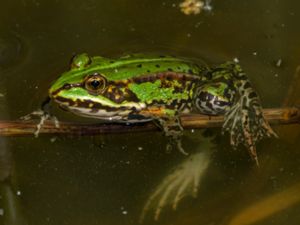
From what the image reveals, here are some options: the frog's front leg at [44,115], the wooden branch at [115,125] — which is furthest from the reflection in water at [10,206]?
the wooden branch at [115,125]

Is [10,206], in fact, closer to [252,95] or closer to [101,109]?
[101,109]

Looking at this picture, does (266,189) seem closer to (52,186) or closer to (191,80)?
(191,80)

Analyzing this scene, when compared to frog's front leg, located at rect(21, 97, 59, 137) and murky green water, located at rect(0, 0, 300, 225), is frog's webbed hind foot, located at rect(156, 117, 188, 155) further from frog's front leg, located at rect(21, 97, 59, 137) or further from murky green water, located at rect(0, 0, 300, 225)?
frog's front leg, located at rect(21, 97, 59, 137)

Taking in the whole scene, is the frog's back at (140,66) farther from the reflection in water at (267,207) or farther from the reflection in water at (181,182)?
the reflection in water at (267,207)

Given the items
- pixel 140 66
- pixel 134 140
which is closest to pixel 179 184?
pixel 134 140

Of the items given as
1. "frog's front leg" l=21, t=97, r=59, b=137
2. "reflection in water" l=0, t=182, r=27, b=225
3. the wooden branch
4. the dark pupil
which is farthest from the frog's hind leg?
"reflection in water" l=0, t=182, r=27, b=225

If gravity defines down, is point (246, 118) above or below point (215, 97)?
below

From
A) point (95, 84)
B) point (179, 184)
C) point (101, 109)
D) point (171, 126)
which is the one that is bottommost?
point (179, 184)
